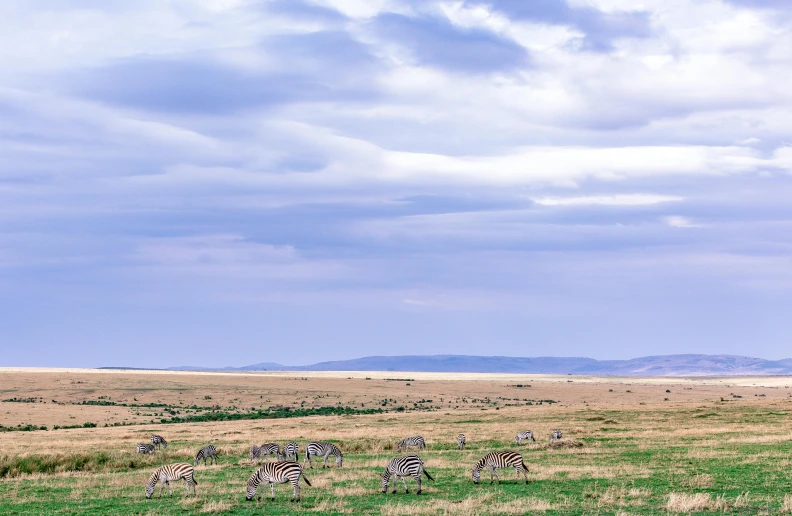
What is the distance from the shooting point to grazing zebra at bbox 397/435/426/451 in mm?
40125

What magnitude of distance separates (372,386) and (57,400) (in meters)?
56.7

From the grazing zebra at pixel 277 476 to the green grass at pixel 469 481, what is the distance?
19.8 inches

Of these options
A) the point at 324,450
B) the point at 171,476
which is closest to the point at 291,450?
the point at 324,450

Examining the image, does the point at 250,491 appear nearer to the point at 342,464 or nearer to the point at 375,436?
the point at 342,464

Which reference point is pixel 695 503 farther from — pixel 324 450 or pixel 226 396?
pixel 226 396

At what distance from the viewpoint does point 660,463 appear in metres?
31.8

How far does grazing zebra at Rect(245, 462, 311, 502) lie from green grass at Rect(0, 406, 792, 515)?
1.65 ft

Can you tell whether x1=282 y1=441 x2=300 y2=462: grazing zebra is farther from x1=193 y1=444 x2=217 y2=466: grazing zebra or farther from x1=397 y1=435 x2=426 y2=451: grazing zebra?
x1=397 y1=435 x2=426 y2=451: grazing zebra

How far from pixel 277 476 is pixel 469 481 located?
282 inches

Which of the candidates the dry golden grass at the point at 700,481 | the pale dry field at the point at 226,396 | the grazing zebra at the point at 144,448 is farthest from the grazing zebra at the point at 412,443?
the pale dry field at the point at 226,396

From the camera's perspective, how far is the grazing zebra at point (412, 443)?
132 ft

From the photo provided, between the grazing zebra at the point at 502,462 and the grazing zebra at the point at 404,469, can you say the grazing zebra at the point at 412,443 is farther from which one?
the grazing zebra at the point at 404,469

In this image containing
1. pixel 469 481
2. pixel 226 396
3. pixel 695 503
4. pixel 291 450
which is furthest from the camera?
pixel 226 396

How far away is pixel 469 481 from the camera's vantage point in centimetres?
2834
